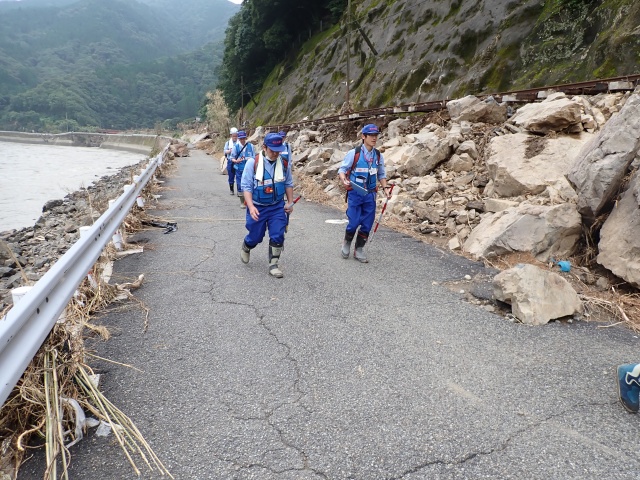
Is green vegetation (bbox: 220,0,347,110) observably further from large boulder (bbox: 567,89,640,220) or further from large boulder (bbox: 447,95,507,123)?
large boulder (bbox: 567,89,640,220)

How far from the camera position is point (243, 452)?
2471mm

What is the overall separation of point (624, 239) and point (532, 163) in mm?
3227

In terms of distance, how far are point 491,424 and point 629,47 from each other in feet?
44.1

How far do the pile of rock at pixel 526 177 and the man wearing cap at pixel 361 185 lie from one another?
59.0 inches

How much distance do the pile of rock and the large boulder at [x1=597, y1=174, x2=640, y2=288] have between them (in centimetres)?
1

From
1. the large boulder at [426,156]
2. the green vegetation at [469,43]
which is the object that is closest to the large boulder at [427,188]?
the large boulder at [426,156]

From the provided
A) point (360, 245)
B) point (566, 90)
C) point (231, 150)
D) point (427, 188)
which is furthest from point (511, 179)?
point (231, 150)

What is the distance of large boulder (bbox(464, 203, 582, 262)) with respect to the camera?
568 centimetres

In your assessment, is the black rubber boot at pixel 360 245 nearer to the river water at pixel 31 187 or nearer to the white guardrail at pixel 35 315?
the white guardrail at pixel 35 315

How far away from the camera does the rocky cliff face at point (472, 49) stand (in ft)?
43.8

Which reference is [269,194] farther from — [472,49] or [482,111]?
[472,49]

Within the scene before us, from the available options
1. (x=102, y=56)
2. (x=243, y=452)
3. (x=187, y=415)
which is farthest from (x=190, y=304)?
(x=102, y=56)

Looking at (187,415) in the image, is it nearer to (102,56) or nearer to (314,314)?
(314,314)

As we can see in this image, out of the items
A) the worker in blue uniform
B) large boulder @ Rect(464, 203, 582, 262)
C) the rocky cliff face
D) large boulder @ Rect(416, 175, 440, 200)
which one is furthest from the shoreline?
the rocky cliff face
